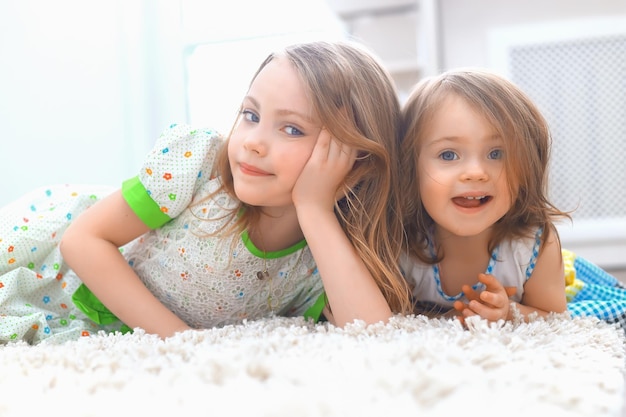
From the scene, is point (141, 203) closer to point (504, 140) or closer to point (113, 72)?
point (504, 140)

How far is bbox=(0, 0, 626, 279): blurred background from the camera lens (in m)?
1.61

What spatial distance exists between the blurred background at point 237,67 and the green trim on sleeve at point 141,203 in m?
0.53

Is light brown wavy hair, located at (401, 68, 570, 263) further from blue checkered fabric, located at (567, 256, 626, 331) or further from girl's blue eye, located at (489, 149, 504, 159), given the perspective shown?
blue checkered fabric, located at (567, 256, 626, 331)

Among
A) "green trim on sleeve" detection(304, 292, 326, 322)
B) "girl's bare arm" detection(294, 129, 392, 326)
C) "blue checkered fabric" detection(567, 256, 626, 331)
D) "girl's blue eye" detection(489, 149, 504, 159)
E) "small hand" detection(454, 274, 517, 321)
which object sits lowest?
"blue checkered fabric" detection(567, 256, 626, 331)

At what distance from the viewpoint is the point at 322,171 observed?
39.0 inches

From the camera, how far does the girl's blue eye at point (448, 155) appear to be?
998 millimetres

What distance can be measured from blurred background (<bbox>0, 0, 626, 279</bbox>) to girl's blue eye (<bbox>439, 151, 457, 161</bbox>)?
27.3 inches

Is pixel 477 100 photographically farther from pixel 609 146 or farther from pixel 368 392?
pixel 609 146

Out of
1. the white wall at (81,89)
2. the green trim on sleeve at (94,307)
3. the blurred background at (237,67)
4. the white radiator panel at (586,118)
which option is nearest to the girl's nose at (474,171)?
the green trim on sleeve at (94,307)

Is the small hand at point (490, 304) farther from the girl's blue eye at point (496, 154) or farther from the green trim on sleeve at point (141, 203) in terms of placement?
the green trim on sleeve at point (141, 203)

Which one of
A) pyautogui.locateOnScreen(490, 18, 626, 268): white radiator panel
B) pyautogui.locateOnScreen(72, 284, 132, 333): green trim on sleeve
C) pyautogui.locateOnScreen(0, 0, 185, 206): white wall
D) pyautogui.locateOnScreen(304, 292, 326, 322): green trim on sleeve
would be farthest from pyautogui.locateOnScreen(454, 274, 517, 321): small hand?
pyautogui.locateOnScreen(0, 0, 185, 206): white wall

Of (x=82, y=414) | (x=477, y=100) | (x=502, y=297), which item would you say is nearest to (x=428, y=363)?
(x=82, y=414)

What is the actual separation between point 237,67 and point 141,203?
3.39 feet

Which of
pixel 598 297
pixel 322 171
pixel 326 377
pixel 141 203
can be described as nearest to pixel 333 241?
pixel 322 171
